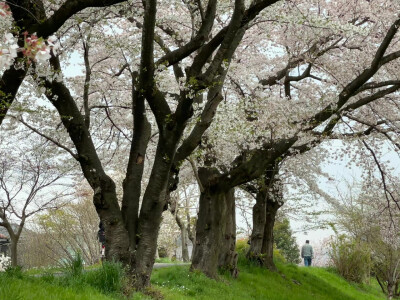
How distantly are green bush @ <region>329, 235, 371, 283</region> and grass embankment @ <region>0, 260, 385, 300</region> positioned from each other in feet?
1.86

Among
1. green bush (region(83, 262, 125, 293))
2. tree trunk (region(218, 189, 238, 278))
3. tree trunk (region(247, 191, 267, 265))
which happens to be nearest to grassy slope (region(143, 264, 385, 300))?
tree trunk (region(218, 189, 238, 278))

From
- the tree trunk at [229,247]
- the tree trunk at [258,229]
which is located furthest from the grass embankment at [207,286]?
the tree trunk at [258,229]

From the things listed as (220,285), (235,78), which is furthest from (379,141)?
(220,285)

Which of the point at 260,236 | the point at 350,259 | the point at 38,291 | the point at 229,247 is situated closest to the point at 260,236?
the point at 260,236

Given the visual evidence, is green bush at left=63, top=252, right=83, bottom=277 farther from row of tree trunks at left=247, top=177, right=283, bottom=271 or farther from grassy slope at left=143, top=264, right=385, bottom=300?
row of tree trunks at left=247, top=177, right=283, bottom=271

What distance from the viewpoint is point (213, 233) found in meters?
11.3

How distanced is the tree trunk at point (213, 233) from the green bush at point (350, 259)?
8.79 meters

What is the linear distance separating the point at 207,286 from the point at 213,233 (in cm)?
181

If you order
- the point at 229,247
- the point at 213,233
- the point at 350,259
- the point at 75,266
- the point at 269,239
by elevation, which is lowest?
the point at 75,266

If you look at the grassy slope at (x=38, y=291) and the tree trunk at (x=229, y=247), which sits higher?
the tree trunk at (x=229, y=247)

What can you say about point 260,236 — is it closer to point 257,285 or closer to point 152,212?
point 257,285

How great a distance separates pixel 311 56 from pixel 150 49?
22.6 feet

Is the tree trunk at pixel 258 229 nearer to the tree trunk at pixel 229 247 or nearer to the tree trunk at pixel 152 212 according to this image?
the tree trunk at pixel 229 247

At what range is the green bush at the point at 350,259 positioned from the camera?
19094 mm
